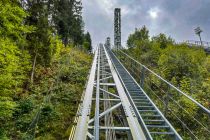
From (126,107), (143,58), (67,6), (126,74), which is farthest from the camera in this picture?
(67,6)

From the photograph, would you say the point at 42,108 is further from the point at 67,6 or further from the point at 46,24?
the point at 67,6

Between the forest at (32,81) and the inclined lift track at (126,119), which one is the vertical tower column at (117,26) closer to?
the forest at (32,81)

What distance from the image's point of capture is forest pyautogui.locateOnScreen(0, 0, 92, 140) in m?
10.8

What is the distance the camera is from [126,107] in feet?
27.0

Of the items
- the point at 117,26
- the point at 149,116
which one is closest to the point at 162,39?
the point at 117,26

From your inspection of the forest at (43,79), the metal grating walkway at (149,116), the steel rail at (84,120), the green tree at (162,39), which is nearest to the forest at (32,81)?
the forest at (43,79)

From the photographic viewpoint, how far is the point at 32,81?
1778 centimetres

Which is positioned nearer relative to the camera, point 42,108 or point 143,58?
point 42,108

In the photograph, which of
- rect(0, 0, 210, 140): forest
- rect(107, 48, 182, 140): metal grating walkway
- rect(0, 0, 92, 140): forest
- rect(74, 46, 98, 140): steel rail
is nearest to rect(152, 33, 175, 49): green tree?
rect(0, 0, 210, 140): forest

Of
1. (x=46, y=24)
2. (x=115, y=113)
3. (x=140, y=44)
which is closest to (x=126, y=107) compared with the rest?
(x=115, y=113)

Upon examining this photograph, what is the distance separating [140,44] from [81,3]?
62.7 ft

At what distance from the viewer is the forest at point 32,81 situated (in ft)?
35.3

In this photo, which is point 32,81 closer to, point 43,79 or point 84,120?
point 43,79

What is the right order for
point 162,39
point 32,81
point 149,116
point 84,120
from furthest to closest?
point 162,39 < point 32,81 < point 149,116 < point 84,120
